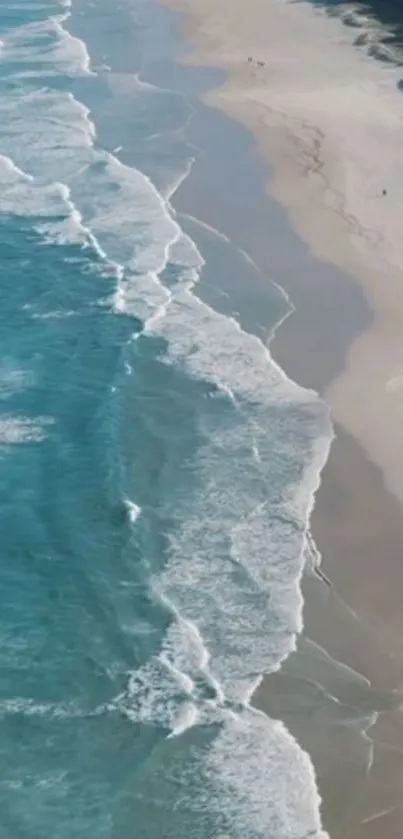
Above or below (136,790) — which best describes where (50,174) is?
below

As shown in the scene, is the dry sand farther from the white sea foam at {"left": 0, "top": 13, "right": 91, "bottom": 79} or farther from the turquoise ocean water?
the white sea foam at {"left": 0, "top": 13, "right": 91, "bottom": 79}

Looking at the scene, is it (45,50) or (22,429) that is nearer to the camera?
(22,429)

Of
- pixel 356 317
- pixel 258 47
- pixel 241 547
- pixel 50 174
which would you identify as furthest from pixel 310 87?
pixel 241 547

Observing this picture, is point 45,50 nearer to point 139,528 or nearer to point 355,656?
point 139,528

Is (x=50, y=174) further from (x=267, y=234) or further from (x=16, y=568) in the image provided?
(x=16, y=568)

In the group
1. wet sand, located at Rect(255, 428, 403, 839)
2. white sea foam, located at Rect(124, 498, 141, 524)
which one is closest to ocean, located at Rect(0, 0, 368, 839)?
white sea foam, located at Rect(124, 498, 141, 524)

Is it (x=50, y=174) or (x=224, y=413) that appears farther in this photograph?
(x=50, y=174)

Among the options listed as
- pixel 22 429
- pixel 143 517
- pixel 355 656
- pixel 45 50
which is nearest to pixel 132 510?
pixel 143 517

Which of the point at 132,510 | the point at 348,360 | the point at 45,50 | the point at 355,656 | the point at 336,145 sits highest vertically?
the point at 355,656
